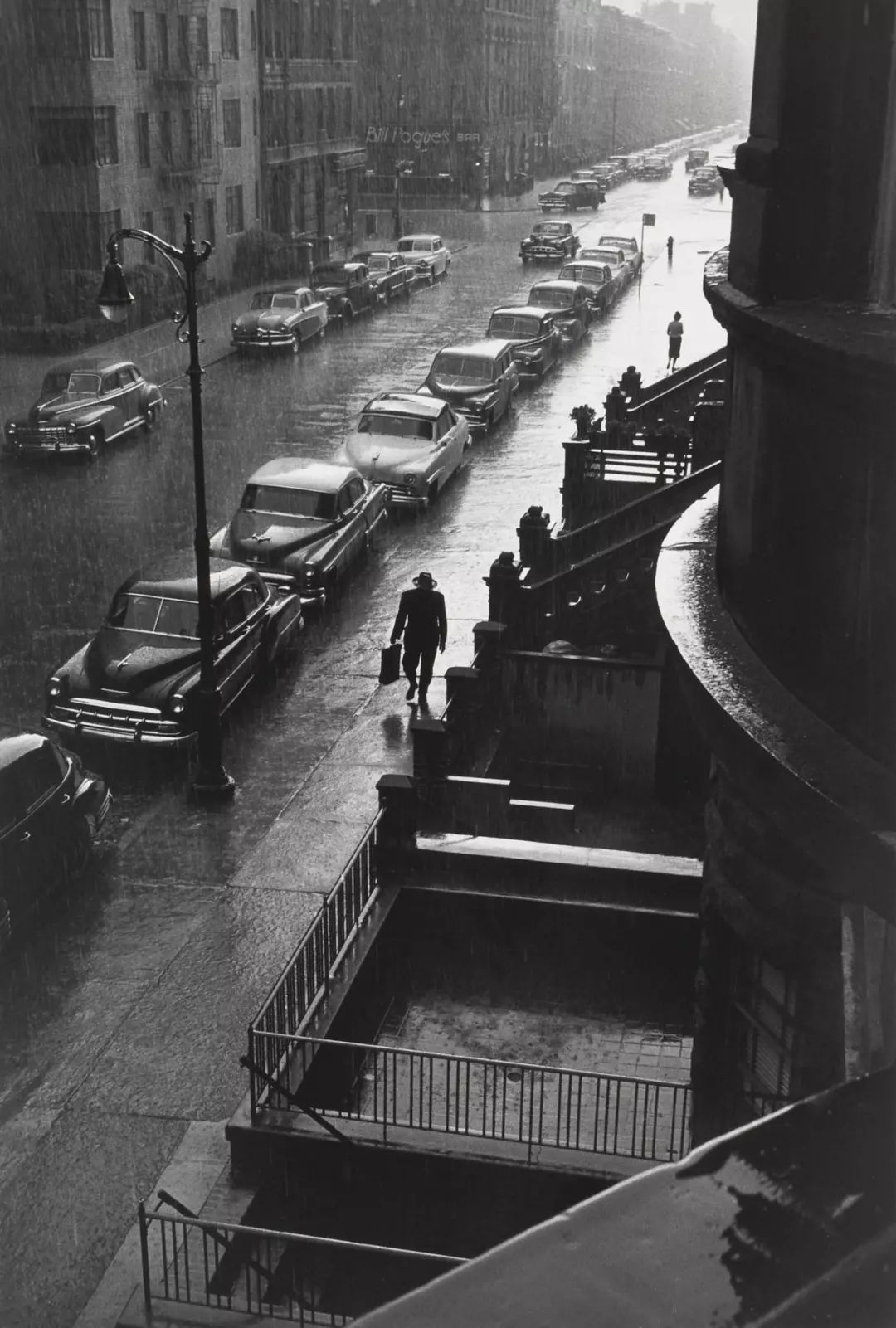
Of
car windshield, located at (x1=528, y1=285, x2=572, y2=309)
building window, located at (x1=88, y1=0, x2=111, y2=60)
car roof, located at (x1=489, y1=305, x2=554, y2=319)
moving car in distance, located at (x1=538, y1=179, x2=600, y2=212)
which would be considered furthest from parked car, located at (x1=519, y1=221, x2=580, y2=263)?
moving car in distance, located at (x1=538, y1=179, x2=600, y2=212)

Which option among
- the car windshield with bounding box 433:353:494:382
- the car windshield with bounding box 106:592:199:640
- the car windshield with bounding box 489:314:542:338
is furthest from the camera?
the car windshield with bounding box 489:314:542:338

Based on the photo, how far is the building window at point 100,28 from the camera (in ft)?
132

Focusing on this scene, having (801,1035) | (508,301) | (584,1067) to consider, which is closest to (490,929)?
(584,1067)

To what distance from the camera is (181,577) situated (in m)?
16.7

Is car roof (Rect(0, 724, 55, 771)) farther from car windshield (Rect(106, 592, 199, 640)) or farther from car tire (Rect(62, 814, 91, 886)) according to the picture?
car windshield (Rect(106, 592, 199, 640))

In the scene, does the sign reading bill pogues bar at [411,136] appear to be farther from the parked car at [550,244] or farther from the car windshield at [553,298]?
the car windshield at [553,298]

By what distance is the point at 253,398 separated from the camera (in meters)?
33.6

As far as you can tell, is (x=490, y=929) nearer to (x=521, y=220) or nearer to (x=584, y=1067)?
(x=584, y=1067)

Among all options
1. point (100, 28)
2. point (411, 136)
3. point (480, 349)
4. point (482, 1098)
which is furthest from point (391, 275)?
point (482, 1098)

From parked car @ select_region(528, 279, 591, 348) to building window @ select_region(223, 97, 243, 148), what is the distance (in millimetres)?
14968

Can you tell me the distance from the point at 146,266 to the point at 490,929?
1421 inches

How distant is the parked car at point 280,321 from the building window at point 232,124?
41.5 feet

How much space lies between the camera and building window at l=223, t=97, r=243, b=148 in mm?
51188

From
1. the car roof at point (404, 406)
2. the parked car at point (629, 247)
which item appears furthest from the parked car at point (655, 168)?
the car roof at point (404, 406)
